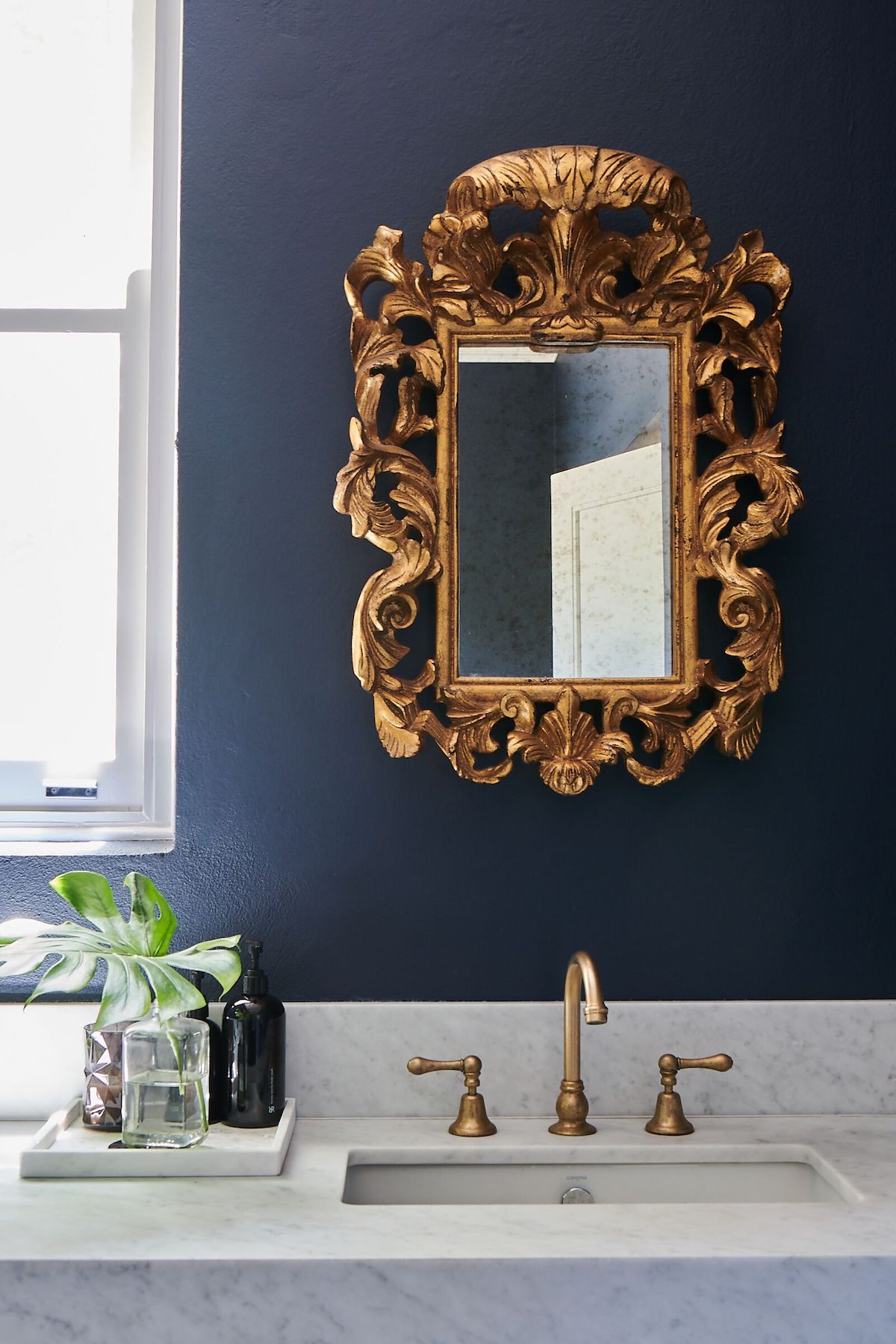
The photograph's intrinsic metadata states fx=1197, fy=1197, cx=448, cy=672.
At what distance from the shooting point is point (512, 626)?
1.66m

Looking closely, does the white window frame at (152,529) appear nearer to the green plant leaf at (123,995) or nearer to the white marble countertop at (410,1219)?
the green plant leaf at (123,995)

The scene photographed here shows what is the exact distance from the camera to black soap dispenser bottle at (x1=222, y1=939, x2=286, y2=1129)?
1.49 m

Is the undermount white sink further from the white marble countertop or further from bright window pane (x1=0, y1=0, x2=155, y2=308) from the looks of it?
bright window pane (x1=0, y1=0, x2=155, y2=308)

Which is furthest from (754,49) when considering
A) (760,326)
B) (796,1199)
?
(796,1199)

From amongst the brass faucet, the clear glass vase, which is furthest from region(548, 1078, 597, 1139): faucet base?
the clear glass vase

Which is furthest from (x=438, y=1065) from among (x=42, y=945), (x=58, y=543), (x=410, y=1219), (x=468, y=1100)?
(x=58, y=543)

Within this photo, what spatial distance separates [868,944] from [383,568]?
0.87 metres

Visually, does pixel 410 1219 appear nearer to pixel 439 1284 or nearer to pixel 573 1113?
pixel 439 1284

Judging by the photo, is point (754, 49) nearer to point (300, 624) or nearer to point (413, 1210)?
point (300, 624)

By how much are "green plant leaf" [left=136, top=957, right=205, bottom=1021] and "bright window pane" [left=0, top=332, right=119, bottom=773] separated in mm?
440

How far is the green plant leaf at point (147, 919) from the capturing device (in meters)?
1.50

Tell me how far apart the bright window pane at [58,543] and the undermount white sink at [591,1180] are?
733 millimetres

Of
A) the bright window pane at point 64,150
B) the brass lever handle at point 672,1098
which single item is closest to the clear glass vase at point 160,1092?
the brass lever handle at point 672,1098

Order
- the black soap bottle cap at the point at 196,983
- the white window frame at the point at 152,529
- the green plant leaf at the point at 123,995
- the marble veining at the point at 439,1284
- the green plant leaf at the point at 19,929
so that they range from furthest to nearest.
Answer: the white window frame at the point at 152,529 < the black soap bottle cap at the point at 196,983 < the green plant leaf at the point at 19,929 < the green plant leaf at the point at 123,995 < the marble veining at the point at 439,1284
